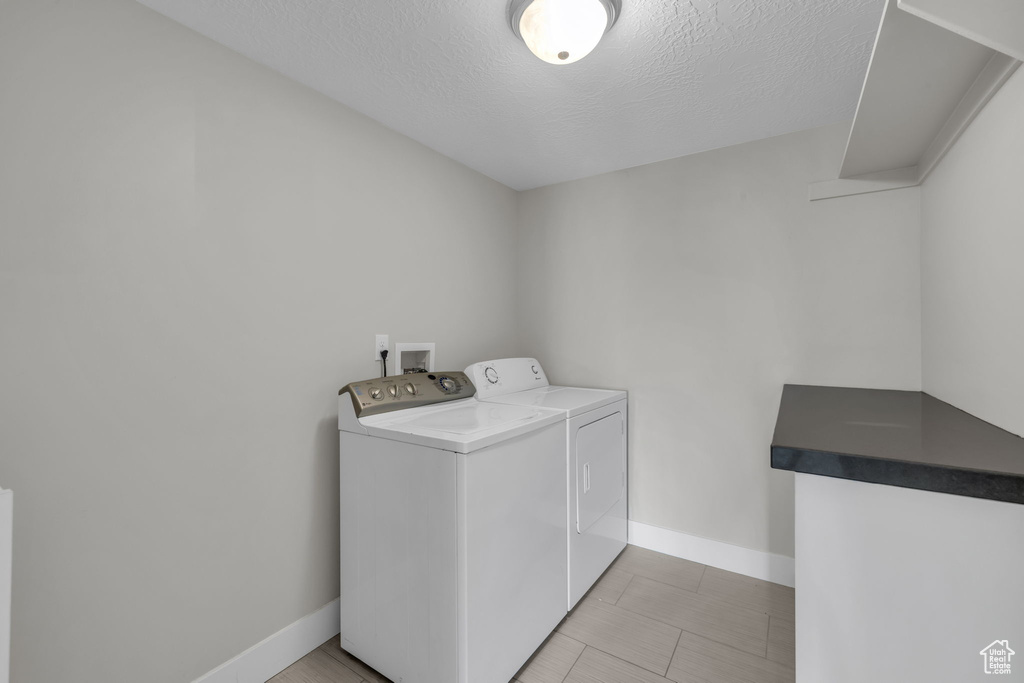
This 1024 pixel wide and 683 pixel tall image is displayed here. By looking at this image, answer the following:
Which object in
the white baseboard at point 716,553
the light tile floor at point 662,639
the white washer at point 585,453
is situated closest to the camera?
the light tile floor at point 662,639

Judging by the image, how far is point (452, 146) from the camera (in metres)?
2.17

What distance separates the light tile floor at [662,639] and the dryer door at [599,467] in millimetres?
374

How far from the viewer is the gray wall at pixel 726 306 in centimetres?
186

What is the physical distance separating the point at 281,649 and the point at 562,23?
2283 millimetres

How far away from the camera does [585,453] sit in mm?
1924

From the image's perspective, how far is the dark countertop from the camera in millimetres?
683

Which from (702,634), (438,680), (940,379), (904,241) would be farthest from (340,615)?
(904,241)

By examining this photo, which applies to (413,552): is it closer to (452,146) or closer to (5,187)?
(5,187)

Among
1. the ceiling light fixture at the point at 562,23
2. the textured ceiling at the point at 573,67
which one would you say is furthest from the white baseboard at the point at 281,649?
the ceiling light fixture at the point at 562,23

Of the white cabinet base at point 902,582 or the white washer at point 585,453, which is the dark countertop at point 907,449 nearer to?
the white cabinet base at point 902,582

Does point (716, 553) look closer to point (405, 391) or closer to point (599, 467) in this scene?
point (599, 467)

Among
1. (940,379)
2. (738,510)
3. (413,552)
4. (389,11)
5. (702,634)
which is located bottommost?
(702,634)

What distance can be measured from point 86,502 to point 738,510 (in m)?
2.54

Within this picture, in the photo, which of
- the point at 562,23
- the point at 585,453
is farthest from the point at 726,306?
the point at 562,23
